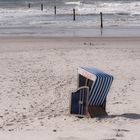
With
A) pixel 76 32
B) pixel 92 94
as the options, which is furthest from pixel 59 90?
pixel 76 32

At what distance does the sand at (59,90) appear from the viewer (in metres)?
8.21

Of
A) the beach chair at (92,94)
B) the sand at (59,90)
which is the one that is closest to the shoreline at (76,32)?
the sand at (59,90)

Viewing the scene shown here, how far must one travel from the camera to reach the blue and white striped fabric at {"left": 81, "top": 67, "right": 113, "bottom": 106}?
902cm

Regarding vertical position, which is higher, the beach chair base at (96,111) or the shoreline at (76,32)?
the beach chair base at (96,111)

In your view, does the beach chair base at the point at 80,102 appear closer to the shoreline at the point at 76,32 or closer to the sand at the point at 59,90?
the sand at the point at 59,90

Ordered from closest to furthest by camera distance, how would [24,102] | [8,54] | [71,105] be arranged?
[71,105] → [24,102] → [8,54]

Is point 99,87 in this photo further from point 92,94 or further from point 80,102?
point 80,102

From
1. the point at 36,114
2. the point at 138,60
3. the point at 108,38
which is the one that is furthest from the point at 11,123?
the point at 108,38

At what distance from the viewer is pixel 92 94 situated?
30.0 feet

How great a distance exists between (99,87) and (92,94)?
0.56 ft

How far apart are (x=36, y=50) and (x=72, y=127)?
13.1 m

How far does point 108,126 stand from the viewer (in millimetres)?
8391

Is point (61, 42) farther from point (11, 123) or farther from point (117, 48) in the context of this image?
point (11, 123)

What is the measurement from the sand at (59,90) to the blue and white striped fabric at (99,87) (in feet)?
1.24
